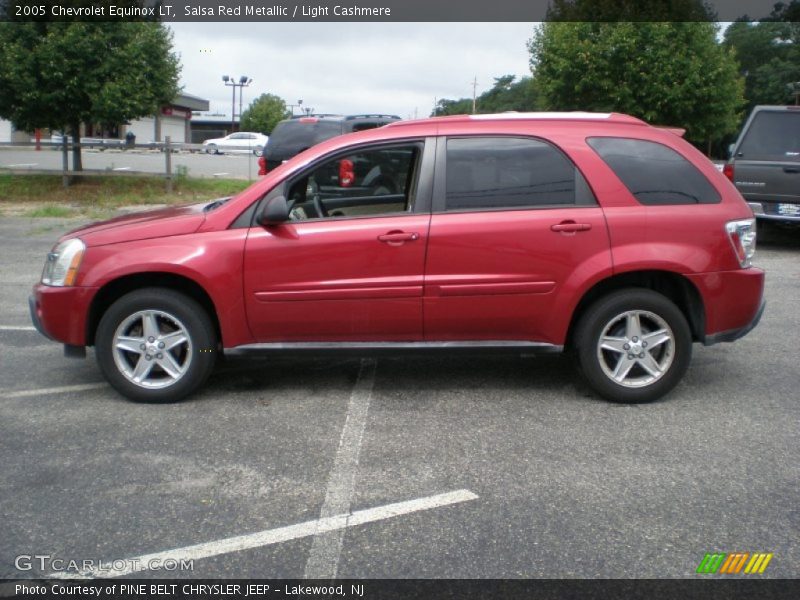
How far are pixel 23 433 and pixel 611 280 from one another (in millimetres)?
3616

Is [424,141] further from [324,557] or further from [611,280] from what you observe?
[324,557]

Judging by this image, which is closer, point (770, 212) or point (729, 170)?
point (770, 212)

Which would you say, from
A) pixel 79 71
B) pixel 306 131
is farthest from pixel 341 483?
pixel 79 71

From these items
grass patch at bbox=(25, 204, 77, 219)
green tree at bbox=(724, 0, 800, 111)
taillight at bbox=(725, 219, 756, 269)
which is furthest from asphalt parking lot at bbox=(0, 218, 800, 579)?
green tree at bbox=(724, 0, 800, 111)

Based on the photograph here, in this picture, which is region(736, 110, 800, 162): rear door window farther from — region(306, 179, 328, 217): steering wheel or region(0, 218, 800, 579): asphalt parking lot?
region(306, 179, 328, 217): steering wheel

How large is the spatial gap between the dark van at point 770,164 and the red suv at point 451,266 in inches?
284

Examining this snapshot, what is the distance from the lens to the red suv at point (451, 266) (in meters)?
5.32

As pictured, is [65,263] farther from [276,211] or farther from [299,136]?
[299,136]

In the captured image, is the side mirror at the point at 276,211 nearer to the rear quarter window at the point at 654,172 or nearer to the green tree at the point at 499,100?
the rear quarter window at the point at 654,172

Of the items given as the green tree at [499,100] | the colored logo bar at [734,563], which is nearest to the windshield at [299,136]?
the colored logo bar at [734,563]

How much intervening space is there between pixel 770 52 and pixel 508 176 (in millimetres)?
56080

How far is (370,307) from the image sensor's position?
17.6 ft

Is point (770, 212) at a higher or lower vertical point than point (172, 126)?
lower

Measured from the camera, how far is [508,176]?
18.0 feet
